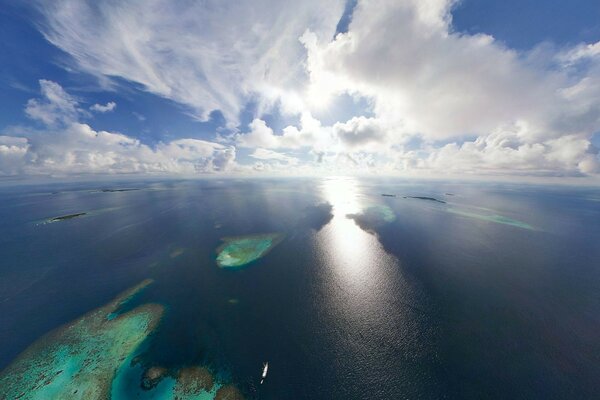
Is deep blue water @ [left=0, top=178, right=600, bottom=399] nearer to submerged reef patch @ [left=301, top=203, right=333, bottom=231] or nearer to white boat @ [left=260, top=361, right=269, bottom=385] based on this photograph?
white boat @ [left=260, top=361, right=269, bottom=385]

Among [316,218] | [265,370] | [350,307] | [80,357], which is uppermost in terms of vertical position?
[80,357]

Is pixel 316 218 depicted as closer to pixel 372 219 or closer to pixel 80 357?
pixel 372 219

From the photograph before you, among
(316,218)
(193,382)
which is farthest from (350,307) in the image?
(316,218)

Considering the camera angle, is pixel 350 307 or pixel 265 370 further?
pixel 350 307

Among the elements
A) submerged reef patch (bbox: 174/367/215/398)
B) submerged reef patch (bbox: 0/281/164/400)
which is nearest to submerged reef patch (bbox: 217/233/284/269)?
submerged reef patch (bbox: 0/281/164/400)

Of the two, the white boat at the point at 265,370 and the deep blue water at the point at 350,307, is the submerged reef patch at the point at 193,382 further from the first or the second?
the white boat at the point at 265,370

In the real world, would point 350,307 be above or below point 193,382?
below

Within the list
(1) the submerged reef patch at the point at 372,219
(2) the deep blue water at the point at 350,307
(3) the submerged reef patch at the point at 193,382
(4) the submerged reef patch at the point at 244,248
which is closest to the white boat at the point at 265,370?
(2) the deep blue water at the point at 350,307

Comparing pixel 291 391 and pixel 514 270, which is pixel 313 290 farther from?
pixel 514 270
